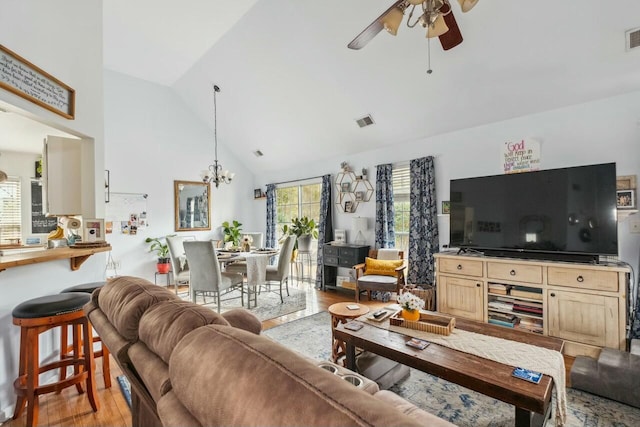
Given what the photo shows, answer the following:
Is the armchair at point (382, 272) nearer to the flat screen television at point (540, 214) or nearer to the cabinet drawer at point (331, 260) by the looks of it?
the cabinet drawer at point (331, 260)

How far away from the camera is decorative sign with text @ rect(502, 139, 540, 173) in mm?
3511

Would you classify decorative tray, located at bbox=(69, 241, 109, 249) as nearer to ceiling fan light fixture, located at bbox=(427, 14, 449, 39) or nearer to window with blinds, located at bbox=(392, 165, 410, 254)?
ceiling fan light fixture, located at bbox=(427, 14, 449, 39)

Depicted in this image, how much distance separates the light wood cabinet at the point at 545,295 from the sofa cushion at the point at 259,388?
318 cm

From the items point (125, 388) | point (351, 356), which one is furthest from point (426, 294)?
point (125, 388)

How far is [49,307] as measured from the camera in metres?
1.83

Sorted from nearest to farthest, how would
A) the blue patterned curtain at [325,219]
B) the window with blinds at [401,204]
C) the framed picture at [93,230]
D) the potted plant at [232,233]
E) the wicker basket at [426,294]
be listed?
the framed picture at [93,230] → the wicker basket at [426,294] → the window with blinds at [401,204] → the blue patterned curtain at [325,219] → the potted plant at [232,233]

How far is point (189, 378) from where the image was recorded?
2.37 ft

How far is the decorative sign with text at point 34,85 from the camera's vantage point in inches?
72.2

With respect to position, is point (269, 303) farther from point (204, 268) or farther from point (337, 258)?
point (337, 258)

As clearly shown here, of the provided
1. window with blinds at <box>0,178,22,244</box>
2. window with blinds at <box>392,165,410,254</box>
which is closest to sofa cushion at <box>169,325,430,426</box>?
window with blinds at <box>392,165,410,254</box>

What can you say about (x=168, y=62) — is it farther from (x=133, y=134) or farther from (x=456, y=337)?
(x=456, y=337)

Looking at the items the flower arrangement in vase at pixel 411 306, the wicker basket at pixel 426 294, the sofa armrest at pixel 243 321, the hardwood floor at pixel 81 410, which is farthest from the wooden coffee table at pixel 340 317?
the hardwood floor at pixel 81 410

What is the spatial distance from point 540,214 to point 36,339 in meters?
4.30

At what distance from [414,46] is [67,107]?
3.24 m
